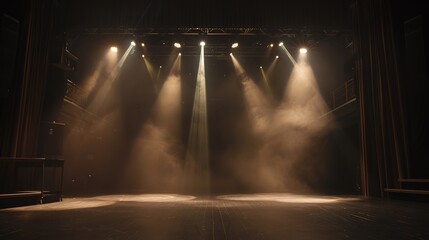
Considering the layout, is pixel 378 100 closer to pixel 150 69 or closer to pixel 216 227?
pixel 216 227

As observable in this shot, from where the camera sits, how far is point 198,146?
40.8 ft

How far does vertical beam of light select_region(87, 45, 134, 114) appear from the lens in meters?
10.4

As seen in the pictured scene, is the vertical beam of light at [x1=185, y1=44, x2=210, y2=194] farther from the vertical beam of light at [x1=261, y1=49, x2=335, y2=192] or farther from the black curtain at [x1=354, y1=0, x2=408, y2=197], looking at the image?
the black curtain at [x1=354, y1=0, x2=408, y2=197]

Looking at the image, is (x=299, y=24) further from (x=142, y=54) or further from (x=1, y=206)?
(x=1, y=206)

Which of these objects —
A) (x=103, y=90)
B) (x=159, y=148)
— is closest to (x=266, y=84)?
(x=159, y=148)

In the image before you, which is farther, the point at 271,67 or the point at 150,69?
the point at 150,69

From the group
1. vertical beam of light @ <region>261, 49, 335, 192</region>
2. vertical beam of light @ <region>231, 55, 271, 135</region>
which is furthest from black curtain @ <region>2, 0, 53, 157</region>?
vertical beam of light @ <region>261, 49, 335, 192</region>

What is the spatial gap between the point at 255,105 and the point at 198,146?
2.76 meters

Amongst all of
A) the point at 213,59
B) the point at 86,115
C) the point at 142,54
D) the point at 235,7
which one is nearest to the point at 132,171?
the point at 86,115

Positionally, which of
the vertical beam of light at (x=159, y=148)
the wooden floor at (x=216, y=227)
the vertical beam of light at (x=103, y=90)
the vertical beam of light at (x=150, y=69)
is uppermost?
the vertical beam of light at (x=150, y=69)

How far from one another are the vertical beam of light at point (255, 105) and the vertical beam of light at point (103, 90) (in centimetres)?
419

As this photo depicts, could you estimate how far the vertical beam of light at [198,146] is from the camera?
11.9 metres

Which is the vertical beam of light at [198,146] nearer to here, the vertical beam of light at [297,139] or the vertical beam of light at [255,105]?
the vertical beam of light at [255,105]

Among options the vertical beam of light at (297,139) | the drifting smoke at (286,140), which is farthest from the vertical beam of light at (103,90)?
the vertical beam of light at (297,139)
